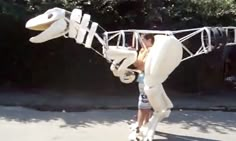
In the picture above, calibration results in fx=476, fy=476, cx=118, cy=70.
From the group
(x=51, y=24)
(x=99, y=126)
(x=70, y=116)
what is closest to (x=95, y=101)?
(x=70, y=116)

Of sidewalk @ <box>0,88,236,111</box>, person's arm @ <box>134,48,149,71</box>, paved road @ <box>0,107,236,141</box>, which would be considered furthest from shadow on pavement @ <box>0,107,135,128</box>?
person's arm @ <box>134,48,149,71</box>

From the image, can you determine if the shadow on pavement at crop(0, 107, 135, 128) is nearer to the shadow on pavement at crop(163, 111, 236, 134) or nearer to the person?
the shadow on pavement at crop(163, 111, 236, 134)

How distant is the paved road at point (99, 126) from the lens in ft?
24.5

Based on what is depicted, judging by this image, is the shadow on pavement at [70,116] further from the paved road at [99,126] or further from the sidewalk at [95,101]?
the sidewalk at [95,101]

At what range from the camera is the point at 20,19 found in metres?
9.70

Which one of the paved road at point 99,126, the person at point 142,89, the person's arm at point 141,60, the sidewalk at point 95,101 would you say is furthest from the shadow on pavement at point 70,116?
the person's arm at point 141,60

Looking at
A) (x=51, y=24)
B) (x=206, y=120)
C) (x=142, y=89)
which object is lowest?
(x=206, y=120)

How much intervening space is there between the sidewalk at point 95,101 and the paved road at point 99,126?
0.38 m

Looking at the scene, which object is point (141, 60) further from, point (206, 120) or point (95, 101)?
point (95, 101)

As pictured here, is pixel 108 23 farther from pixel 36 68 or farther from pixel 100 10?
pixel 36 68

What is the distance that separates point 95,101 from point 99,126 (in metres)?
2.01

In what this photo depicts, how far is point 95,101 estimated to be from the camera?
33.1 feet

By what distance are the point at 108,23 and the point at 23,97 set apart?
2431 millimetres

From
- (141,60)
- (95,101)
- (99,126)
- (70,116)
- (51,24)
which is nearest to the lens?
(51,24)
